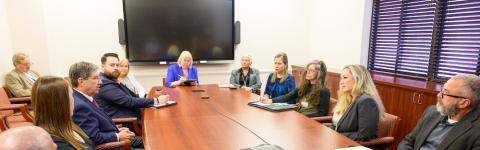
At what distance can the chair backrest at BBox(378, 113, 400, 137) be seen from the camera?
7.54 feet

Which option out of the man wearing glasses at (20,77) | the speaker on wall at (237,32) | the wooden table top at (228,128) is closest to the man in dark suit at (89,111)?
the wooden table top at (228,128)

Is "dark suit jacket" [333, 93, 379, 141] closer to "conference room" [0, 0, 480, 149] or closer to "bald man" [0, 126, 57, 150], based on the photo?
"conference room" [0, 0, 480, 149]

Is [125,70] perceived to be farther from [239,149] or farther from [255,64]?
[255,64]

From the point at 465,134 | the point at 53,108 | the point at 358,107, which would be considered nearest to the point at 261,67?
the point at 358,107

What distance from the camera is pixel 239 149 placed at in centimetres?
169

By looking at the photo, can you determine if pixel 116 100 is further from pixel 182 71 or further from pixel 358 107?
pixel 358 107

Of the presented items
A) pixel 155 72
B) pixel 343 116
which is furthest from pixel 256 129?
pixel 155 72

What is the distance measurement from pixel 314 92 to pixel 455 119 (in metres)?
1.23

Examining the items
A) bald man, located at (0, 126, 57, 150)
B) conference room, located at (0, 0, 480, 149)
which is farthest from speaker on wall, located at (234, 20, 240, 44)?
bald man, located at (0, 126, 57, 150)

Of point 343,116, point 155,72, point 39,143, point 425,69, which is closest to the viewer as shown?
point 39,143

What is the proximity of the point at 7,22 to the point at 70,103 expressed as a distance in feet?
12.5

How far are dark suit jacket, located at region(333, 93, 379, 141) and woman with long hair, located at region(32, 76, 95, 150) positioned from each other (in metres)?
1.84

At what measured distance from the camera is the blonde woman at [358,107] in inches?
85.4

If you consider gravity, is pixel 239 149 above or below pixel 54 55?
below
